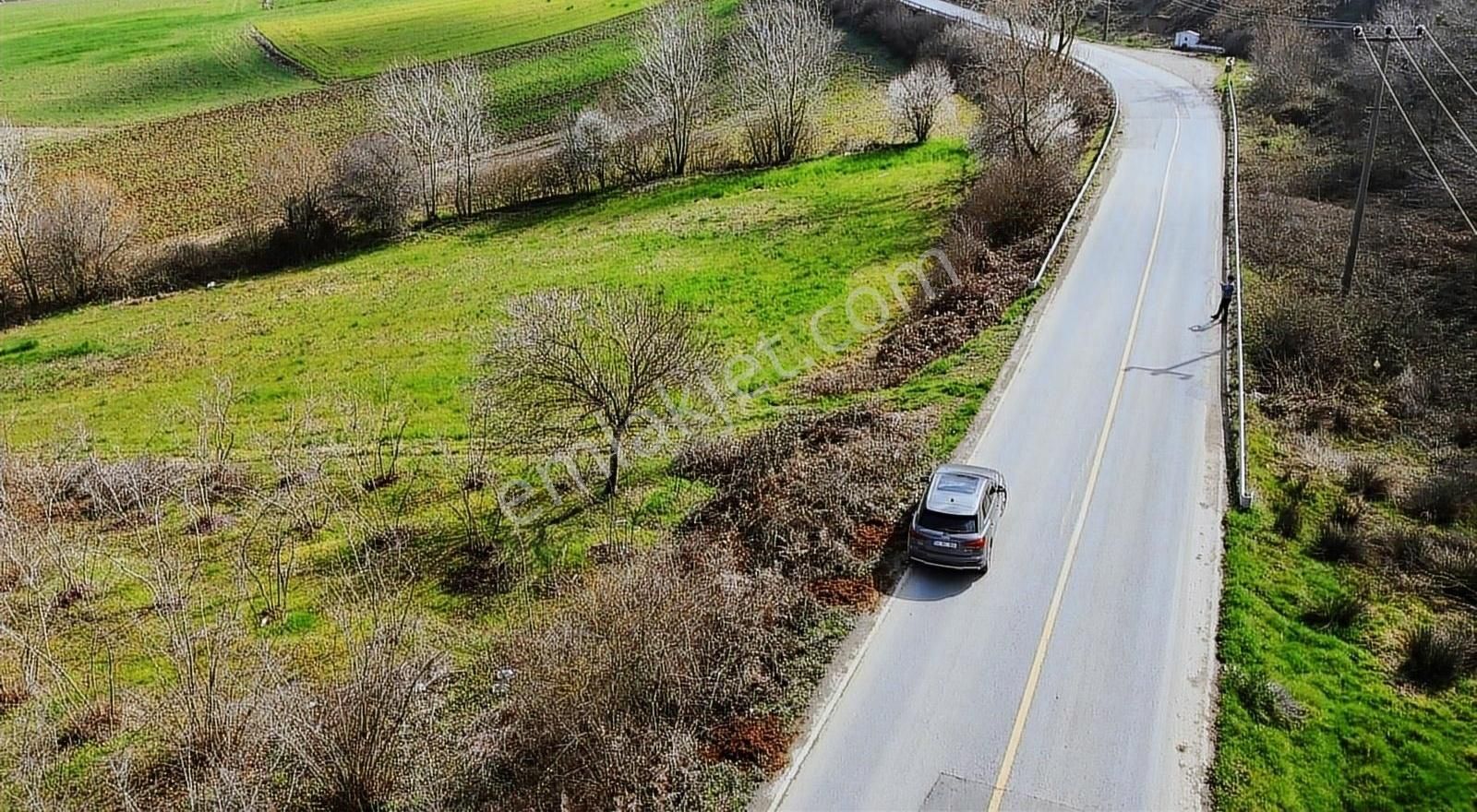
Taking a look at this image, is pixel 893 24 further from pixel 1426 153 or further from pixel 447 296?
pixel 447 296

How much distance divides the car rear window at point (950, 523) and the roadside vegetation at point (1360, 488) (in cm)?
477

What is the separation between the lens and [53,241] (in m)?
41.8

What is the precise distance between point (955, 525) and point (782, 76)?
138ft

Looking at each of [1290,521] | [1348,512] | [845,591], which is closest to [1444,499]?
[1348,512]

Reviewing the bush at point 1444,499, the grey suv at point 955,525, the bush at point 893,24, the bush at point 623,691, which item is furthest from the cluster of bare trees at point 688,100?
the bush at point 623,691

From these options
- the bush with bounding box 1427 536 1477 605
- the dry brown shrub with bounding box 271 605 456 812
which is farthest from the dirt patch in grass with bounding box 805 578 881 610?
the bush with bounding box 1427 536 1477 605

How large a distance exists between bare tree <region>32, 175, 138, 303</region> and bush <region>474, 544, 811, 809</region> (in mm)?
38953

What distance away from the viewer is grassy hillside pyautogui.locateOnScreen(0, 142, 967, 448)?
30828mm

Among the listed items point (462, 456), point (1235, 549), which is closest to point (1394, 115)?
point (1235, 549)

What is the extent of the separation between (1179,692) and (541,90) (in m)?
64.0

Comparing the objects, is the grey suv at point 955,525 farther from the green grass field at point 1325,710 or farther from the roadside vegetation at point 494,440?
the green grass field at point 1325,710

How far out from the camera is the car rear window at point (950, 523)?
17.6 meters

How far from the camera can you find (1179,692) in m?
15.3

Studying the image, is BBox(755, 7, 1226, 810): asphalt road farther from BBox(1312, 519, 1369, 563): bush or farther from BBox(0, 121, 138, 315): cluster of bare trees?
BBox(0, 121, 138, 315): cluster of bare trees
